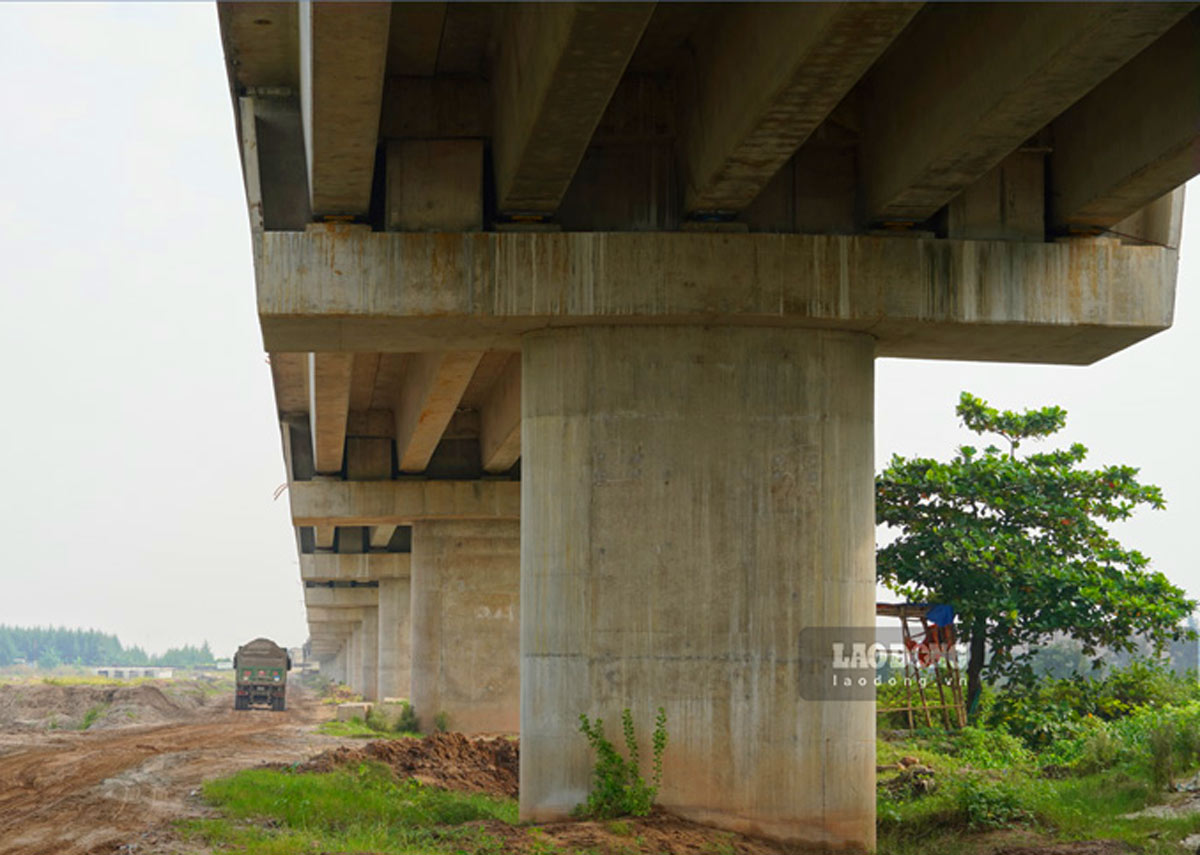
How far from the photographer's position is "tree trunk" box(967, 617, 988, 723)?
25.5 metres

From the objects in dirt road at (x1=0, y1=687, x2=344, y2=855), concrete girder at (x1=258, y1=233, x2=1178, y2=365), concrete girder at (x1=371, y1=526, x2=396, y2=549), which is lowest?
dirt road at (x1=0, y1=687, x2=344, y2=855)

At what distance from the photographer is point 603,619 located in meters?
13.2

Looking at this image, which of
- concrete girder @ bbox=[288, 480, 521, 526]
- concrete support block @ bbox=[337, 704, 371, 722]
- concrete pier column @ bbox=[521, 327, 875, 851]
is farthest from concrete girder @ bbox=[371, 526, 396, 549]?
concrete pier column @ bbox=[521, 327, 875, 851]

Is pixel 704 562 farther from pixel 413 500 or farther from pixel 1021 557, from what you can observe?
pixel 413 500

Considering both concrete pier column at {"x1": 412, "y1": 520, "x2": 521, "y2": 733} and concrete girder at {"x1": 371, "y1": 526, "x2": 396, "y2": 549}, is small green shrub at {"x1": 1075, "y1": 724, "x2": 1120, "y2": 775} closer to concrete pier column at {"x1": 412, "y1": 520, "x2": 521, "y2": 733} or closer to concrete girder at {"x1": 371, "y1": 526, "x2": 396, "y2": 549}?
concrete pier column at {"x1": 412, "y1": 520, "x2": 521, "y2": 733}

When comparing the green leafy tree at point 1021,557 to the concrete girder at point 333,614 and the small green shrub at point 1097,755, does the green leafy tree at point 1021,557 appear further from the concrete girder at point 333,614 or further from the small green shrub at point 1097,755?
the concrete girder at point 333,614

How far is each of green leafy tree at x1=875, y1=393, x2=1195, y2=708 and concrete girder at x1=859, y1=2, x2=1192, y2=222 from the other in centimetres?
1276

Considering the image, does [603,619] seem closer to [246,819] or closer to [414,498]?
[246,819]

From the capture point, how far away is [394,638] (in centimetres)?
5312

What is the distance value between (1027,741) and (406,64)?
15.0m

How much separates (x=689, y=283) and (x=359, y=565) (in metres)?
40.0

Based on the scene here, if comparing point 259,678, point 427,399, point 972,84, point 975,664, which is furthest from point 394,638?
point 972,84

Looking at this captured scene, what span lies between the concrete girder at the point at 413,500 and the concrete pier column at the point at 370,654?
123 feet

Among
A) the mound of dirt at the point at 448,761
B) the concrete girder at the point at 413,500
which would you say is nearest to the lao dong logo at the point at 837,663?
the mound of dirt at the point at 448,761
